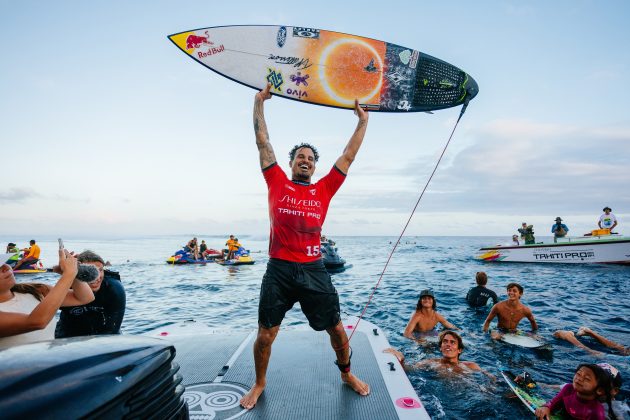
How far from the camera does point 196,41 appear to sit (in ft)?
12.1

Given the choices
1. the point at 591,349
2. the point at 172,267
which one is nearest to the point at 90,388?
the point at 591,349

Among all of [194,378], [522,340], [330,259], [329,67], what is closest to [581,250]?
[330,259]

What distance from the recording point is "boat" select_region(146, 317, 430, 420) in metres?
2.58

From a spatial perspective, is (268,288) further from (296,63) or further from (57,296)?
(296,63)

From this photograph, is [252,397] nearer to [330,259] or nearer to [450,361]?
[450,361]

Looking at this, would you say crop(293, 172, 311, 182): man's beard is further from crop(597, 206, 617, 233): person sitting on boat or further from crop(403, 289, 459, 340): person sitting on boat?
crop(597, 206, 617, 233): person sitting on boat

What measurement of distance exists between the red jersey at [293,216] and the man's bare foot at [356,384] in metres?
1.14

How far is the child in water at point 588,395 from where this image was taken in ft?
11.1

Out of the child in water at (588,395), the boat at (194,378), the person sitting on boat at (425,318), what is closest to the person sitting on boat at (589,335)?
the person sitting on boat at (425,318)

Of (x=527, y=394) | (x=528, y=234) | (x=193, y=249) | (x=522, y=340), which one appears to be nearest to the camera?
(x=527, y=394)

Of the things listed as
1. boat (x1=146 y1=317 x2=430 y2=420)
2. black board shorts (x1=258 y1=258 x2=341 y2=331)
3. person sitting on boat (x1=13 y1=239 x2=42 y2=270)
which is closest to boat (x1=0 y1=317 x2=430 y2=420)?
boat (x1=146 y1=317 x2=430 y2=420)

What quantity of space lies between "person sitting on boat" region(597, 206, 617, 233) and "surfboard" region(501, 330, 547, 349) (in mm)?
14161

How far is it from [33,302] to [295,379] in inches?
88.3

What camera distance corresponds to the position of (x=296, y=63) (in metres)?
3.75
